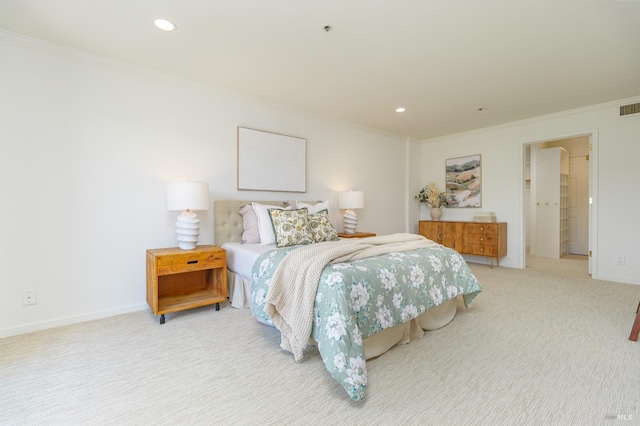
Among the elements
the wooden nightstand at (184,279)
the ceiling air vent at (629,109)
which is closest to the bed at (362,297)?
the wooden nightstand at (184,279)

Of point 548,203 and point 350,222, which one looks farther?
point 548,203

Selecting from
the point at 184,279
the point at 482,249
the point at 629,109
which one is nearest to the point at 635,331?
the point at 482,249

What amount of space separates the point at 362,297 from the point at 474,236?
3941mm

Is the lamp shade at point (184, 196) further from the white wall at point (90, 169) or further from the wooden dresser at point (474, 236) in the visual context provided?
the wooden dresser at point (474, 236)

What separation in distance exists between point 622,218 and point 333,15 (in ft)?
15.2

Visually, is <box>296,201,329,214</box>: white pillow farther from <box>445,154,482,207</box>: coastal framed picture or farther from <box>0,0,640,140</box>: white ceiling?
<box>445,154,482,207</box>: coastal framed picture

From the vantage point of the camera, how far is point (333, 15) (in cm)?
213

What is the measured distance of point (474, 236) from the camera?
5004 mm

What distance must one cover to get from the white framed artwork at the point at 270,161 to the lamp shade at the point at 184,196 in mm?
818

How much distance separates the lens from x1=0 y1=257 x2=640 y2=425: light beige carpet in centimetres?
147

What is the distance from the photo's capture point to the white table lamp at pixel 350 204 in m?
4.46

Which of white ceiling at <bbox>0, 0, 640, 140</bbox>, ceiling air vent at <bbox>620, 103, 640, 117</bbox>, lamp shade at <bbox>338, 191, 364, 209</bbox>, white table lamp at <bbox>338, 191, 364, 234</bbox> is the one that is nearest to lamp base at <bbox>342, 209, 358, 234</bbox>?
white table lamp at <bbox>338, 191, 364, 234</bbox>

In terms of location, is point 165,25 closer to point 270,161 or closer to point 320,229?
point 270,161

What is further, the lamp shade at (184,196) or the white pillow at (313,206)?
the white pillow at (313,206)
